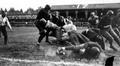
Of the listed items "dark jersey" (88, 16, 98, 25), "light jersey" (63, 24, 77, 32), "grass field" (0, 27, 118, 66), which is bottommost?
"grass field" (0, 27, 118, 66)

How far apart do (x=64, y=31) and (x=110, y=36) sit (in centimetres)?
164

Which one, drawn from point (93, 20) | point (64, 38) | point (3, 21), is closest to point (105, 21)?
point (93, 20)

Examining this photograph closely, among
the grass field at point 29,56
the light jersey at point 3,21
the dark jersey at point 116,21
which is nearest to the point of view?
the grass field at point 29,56

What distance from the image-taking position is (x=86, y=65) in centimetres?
588

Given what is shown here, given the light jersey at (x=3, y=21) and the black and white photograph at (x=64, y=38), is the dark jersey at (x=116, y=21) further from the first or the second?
the light jersey at (x=3, y=21)

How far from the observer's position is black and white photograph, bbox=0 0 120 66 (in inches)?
252

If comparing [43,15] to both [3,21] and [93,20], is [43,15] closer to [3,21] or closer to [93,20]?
[3,21]

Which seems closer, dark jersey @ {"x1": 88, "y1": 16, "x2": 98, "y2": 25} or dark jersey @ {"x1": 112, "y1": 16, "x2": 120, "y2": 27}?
dark jersey @ {"x1": 112, "y1": 16, "x2": 120, "y2": 27}

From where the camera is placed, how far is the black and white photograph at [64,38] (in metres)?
6.39

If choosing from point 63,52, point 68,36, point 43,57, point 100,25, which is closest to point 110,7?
point 100,25

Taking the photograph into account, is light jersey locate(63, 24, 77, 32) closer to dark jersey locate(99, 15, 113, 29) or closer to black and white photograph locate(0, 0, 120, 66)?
black and white photograph locate(0, 0, 120, 66)

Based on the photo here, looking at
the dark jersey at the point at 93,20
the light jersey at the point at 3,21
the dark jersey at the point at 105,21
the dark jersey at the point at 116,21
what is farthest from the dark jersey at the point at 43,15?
the dark jersey at the point at 116,21

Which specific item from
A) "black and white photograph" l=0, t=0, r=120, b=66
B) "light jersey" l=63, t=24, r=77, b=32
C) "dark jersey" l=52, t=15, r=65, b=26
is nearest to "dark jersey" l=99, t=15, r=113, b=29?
"black and white photograph" l=0, t=0, r=120, b=66

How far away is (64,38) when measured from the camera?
315 inches
